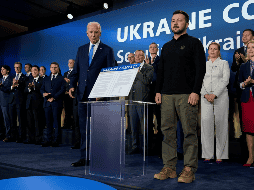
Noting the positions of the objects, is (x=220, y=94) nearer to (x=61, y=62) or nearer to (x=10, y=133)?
(x=10, y=133)

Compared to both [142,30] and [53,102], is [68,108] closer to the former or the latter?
[53,102]

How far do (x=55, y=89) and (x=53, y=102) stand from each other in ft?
0.87

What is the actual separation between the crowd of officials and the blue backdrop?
83cm

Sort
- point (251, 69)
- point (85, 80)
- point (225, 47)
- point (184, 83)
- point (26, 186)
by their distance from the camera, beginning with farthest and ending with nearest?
1. point (225, 47)
2. point (251, 69)
3. point (85, 80)
4. point (184, 83)
5. point (26, 186)

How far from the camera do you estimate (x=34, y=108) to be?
5102 mm

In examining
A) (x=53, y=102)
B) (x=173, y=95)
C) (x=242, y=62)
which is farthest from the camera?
(x=53, y=102)

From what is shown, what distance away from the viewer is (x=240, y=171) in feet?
8.78

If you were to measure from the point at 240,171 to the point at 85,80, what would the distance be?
1987mm

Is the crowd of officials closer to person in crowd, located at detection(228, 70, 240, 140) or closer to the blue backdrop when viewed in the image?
person in crowd, located at detection(228, 70, 240, 140)

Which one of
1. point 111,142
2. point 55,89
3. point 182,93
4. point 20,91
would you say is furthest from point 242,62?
point 20,91

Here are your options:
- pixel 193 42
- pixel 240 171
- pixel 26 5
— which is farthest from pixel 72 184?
pixel 26 5

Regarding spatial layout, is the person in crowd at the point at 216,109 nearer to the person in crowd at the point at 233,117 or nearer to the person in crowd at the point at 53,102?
the person in crowd at the point at 233,117

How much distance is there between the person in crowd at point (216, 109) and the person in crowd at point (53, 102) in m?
2.80

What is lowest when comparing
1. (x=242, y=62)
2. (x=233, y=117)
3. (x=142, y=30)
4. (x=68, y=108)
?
(x=233, y=117)
